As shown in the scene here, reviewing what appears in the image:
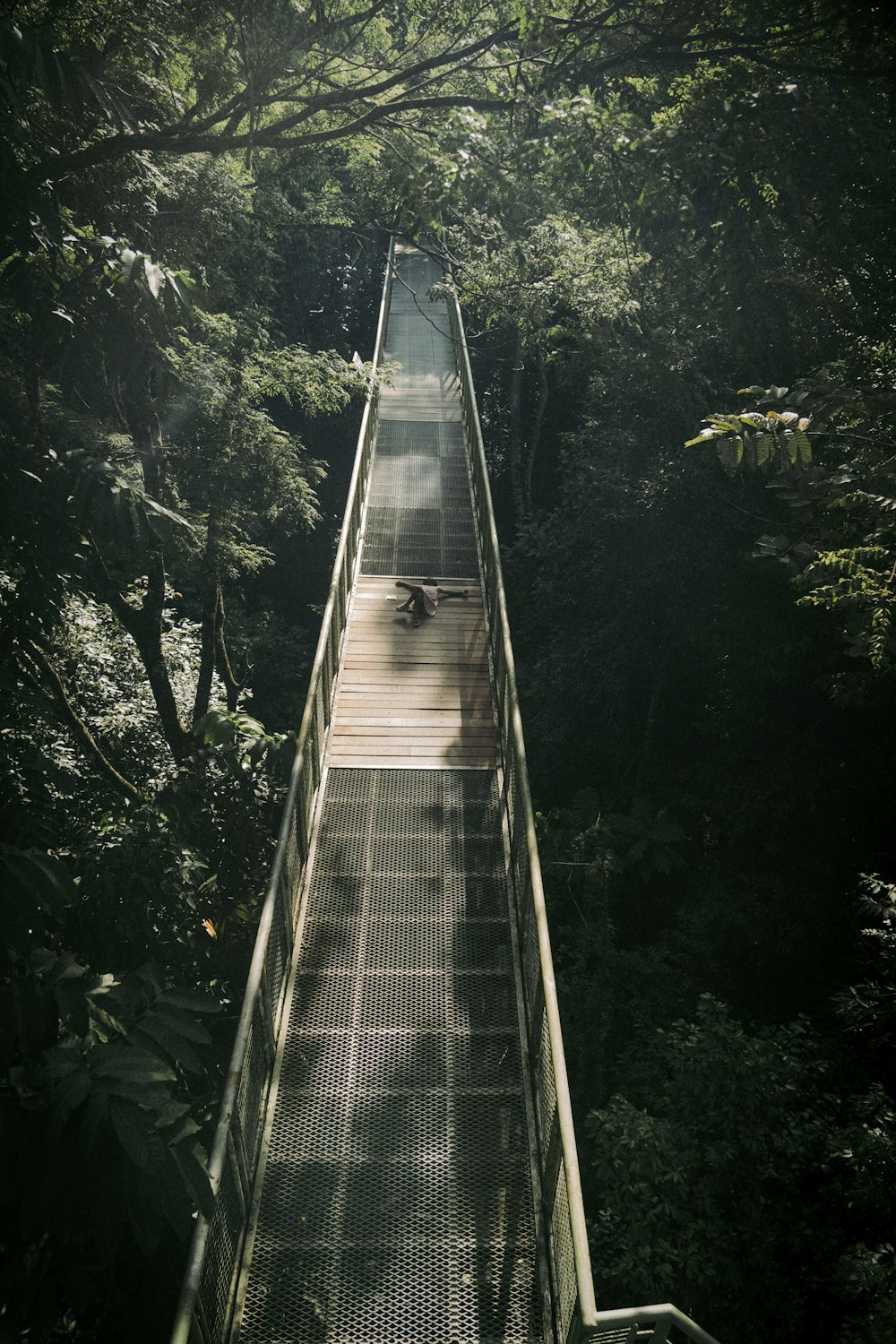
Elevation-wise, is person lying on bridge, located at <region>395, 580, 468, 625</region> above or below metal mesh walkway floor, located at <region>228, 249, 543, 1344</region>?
above

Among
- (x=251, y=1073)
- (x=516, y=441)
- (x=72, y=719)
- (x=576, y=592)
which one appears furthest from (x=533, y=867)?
(x=516, y=441)

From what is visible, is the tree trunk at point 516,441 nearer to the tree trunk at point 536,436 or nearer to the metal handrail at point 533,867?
the tree trunk at point 536,436

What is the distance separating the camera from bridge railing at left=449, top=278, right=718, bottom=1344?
342cm

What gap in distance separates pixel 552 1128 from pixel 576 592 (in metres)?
9.49

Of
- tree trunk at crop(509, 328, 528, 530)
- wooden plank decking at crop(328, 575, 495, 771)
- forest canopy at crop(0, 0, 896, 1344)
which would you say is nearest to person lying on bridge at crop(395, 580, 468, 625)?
wooden plank decking at crop(328, 575, 495, 771)

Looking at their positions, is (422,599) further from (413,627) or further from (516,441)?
(516,441)

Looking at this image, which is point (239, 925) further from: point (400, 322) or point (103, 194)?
point (400, 322)

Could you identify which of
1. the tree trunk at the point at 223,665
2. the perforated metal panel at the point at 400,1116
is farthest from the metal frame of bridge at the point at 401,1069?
the tree trunk at the point at 223,665

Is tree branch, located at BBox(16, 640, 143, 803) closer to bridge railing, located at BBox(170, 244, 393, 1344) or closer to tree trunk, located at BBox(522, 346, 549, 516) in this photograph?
bridge railing, located at BBox(170, 244, 393, 1344)

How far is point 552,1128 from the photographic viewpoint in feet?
12.8

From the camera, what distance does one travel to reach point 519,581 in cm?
1608

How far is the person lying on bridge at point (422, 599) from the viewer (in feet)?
32.2

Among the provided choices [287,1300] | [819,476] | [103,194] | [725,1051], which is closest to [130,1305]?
[287,1300]

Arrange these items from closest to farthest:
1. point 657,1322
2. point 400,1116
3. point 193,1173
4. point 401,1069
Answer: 1. point 193,1173
2. point 400,1116
3. point 657,1322
4. point 401,1069
